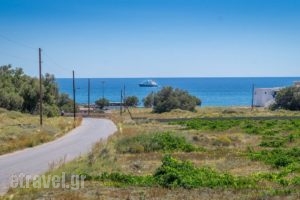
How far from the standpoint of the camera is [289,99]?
9938cm

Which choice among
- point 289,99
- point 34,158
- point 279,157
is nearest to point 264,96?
point 289,99

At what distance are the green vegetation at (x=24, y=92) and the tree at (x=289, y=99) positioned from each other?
4286cm

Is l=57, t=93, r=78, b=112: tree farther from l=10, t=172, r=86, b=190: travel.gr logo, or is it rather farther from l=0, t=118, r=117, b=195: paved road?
l=10, t=172, r=86, b=190: travel.gr logo

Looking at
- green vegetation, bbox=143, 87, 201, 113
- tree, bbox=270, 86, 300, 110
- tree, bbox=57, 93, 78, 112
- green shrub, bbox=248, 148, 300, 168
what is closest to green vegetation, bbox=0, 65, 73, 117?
tree, bbox=57, 93, 78, 112

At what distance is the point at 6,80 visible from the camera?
92.2 m

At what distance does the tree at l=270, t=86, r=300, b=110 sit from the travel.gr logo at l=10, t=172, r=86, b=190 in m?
83.6

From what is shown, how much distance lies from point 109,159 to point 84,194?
9117 millimetres

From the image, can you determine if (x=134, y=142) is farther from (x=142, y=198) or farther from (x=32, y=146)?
(x=142, y=198)

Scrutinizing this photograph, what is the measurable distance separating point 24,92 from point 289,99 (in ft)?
162

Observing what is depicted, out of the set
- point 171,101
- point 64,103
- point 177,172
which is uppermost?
point 177,172

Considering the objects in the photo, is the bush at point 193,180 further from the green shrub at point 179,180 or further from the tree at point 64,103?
the tree at point 64,103

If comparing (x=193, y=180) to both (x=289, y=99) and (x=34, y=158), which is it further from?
(x=289, y=99)

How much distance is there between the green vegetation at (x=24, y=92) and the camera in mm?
86750

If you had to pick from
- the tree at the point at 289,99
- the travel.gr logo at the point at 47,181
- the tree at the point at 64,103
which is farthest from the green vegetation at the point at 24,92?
the travel.gr logo at the point at 47,181
